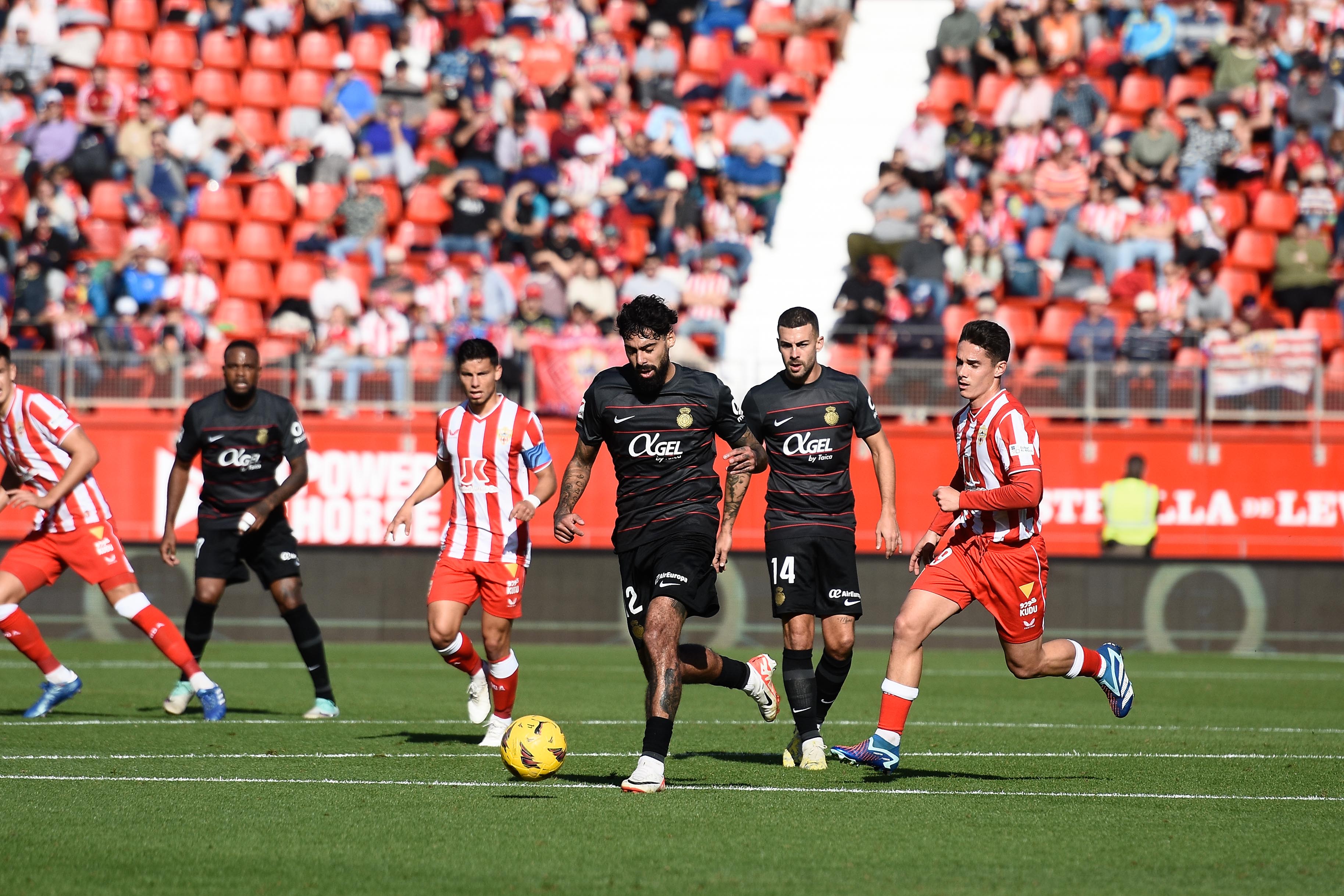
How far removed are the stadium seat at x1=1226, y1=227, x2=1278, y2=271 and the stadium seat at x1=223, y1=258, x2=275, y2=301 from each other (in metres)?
12.7

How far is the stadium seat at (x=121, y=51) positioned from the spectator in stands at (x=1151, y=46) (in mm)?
14384

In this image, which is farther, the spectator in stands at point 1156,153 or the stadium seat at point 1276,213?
the spectator in stands at point 1156,153

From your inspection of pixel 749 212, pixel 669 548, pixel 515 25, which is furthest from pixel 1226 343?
pixel 669 548

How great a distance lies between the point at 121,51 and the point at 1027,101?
1329 centimetres

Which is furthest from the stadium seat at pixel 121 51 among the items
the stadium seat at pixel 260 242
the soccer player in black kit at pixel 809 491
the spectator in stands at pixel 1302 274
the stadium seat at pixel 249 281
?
the soccer player in black kit at pixel 809 491

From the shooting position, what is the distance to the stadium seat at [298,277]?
21.8m

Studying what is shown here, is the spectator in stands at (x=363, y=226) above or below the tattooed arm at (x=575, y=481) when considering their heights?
above

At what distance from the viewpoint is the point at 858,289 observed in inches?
808

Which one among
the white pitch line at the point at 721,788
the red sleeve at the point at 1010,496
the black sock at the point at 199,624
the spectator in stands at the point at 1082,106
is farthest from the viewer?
the spectator in stands at the point at 1082,106

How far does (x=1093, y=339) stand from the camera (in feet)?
63.8

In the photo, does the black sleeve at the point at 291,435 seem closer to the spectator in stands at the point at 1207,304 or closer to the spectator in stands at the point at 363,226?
the spectator in stands at the point at 363,226

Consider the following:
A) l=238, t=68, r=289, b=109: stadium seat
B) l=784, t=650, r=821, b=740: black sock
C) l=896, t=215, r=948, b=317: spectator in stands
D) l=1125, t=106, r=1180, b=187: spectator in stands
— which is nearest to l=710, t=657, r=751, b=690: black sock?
l=784, t=650, r=821, b=740: black sock

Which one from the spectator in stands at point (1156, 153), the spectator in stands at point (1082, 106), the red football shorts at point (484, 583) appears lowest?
the red football shorts at point (484, 583)

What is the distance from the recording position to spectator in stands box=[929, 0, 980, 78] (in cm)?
2439
